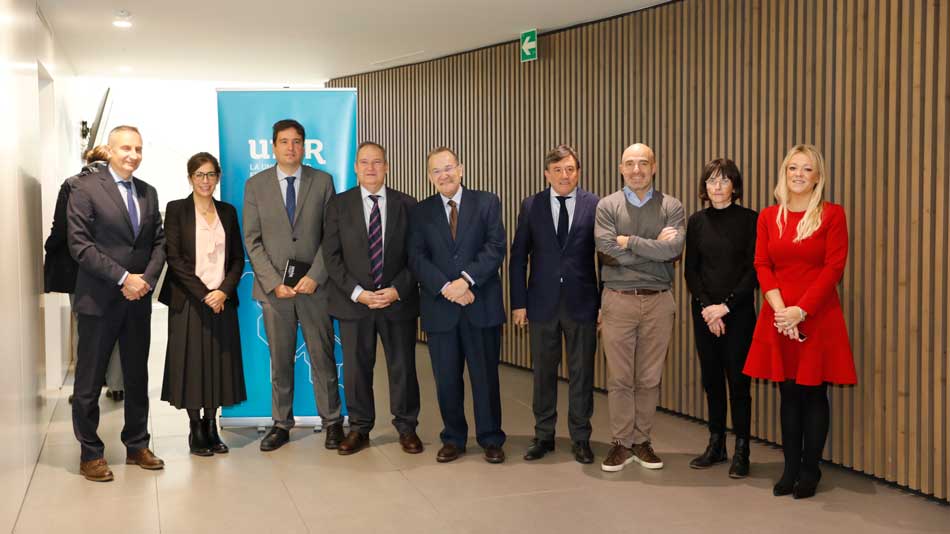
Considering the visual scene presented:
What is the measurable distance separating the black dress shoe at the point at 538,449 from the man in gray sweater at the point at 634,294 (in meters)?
0.43

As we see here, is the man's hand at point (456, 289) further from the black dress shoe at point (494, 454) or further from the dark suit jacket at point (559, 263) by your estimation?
the black dress shoe at point (494, 454)

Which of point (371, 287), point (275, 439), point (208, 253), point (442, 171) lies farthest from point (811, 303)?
point (208, 253)

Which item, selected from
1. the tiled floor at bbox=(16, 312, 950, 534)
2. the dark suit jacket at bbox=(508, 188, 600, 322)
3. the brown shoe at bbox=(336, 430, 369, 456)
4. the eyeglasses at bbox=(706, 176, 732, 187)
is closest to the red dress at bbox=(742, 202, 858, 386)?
the eyeglasses at bbox=(706, 176, 732, 187)

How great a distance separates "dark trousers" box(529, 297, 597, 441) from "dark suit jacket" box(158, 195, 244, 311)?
6.08 feet

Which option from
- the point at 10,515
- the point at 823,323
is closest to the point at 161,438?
the point at 10,515

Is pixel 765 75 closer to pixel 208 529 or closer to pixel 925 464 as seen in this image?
pixel 925 464

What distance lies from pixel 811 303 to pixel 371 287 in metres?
2.45

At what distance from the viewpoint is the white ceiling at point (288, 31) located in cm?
705

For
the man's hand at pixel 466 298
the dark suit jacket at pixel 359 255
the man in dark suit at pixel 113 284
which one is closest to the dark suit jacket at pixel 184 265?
the man in dark suit at pixel 113 284

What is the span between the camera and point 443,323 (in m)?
5.08

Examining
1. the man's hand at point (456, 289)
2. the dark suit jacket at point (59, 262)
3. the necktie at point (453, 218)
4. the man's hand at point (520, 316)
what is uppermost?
the necktie at point (453, 218)

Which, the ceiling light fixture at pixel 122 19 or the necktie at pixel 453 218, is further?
the ceiling light fixture at pixel 122 19

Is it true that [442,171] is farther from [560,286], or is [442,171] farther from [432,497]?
[432,497]

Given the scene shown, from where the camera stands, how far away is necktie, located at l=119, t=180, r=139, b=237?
4.97 metres
